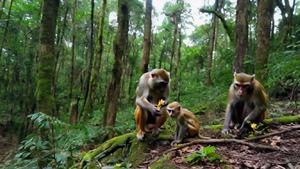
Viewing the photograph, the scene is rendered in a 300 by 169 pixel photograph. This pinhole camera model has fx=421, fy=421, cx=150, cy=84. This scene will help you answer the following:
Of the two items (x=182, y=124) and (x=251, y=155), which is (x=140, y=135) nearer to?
(x=182, y=124)

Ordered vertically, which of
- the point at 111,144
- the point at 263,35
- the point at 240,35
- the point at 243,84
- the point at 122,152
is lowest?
the point at 122,152

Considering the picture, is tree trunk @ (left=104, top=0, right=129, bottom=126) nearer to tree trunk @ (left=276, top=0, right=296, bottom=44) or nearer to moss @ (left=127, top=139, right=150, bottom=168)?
moss @ (left=127, top=139, right=150, bottom=168)

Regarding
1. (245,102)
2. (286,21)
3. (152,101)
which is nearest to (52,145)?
(152,101)

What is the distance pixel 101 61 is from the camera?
1319 inches

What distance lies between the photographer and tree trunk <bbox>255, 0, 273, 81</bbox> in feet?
33.6

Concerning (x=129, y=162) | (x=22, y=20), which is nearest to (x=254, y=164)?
(x=129, y=162)

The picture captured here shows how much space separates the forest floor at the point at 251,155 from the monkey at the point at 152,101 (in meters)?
0.44

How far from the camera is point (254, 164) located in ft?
19.5

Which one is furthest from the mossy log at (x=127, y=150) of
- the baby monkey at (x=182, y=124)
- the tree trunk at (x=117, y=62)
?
the tree trunk at (x=117, y=62)

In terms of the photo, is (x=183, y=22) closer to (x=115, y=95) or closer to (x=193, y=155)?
(x=115, y=95)

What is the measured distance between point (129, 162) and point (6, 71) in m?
24.7

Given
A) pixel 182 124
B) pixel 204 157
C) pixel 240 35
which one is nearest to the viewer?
pixel 204 157

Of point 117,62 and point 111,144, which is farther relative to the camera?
point 117,62

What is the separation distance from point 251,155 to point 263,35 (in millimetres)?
4829
